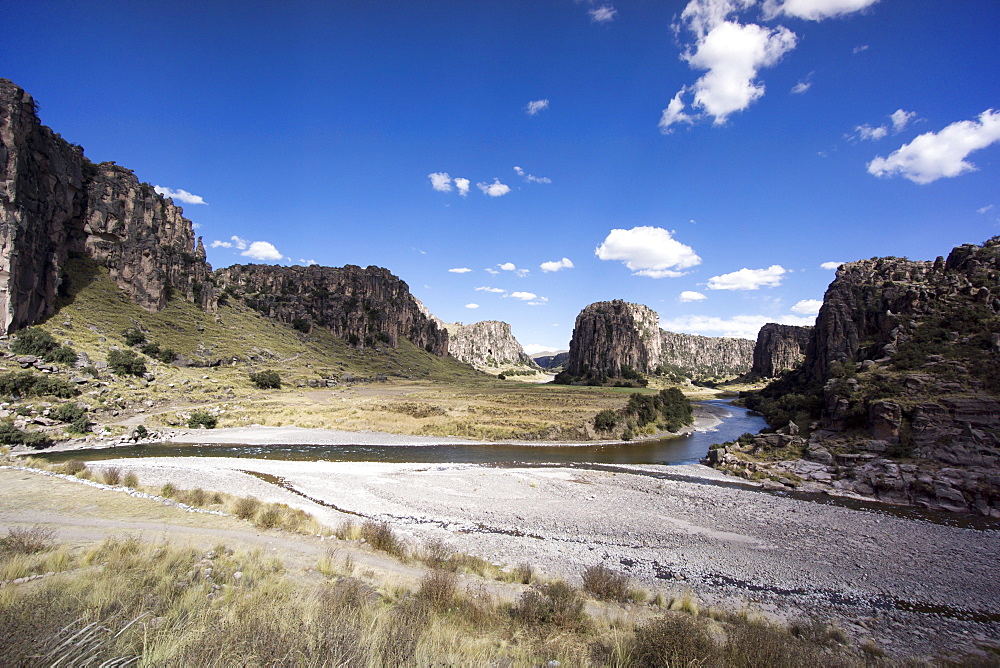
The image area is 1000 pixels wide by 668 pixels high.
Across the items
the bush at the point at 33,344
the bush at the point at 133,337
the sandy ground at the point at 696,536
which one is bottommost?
the sandy ground at the point at 696,536

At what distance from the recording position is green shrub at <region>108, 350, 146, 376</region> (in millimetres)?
46278

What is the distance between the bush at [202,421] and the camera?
134ft

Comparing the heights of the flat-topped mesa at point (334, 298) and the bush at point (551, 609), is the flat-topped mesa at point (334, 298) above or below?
above

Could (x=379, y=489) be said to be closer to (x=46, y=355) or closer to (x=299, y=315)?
(x=46, y=355)

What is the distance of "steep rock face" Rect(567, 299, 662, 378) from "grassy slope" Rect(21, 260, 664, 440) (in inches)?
3128

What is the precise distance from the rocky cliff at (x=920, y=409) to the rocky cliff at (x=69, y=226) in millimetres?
75421

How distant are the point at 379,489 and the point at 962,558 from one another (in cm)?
2585

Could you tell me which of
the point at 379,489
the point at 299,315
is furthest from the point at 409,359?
the point at 379,489

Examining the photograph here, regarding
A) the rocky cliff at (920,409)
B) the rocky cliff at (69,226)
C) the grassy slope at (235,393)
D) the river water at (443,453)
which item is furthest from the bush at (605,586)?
the rocky cliff at (69,226)

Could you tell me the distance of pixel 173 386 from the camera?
49969mm

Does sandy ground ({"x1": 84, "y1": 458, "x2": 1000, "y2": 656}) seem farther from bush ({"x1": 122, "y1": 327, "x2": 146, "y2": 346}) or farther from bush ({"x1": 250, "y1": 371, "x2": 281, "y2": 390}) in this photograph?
bush ({"x1": 250, "y1": 371, "x2": 281, "y2": 390})

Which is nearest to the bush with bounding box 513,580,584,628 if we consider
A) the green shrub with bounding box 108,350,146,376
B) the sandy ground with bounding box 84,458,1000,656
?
the sandy ground with bounding box 84,458,1000,656

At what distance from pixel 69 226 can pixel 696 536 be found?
97.4m

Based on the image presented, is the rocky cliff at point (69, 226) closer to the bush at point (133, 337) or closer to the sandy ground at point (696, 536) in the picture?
the bush at point (133, 337)
